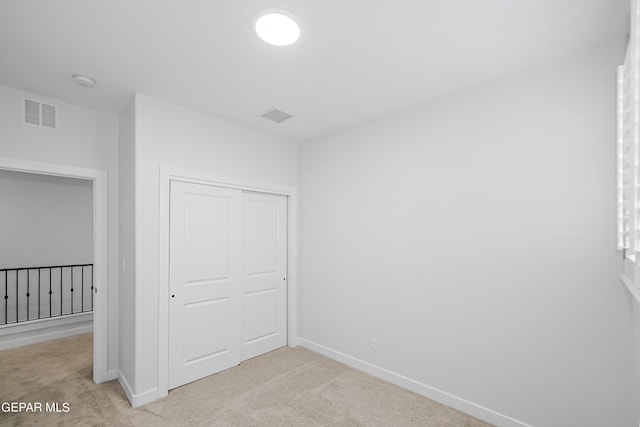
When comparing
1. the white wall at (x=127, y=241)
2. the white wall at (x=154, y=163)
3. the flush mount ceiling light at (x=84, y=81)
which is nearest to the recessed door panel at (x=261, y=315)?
the white wall at (x=154, y=163)

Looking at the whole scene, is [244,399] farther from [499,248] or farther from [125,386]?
[499,248]

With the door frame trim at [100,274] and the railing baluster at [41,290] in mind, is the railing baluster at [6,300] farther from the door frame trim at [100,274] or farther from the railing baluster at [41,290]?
the door frame trim at [100,274]

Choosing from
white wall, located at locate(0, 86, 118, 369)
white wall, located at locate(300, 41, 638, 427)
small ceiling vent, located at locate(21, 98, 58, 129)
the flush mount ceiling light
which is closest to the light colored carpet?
white wall, located at locate(300, 41, 638, 427)

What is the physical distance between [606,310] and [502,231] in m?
0.76

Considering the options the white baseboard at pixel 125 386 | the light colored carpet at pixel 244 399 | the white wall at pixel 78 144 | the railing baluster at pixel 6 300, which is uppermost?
the white wall at pixel 78 144

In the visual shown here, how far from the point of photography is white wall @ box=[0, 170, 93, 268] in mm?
4559

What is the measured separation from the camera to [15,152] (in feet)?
8.68

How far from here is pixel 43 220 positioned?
4.82 metres

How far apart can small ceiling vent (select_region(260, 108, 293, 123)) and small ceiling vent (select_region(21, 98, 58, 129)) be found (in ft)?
6.24

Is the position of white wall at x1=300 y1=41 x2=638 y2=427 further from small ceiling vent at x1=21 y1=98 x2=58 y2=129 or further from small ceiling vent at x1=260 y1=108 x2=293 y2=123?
small ceiling vent at x1=21 y1=98 x2=58 y2=129

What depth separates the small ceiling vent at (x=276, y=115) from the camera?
312 cm

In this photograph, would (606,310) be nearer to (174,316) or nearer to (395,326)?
(395,326)

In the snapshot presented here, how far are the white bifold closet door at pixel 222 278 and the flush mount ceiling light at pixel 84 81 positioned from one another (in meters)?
0.99

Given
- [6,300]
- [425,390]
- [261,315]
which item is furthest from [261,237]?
[6,300]
